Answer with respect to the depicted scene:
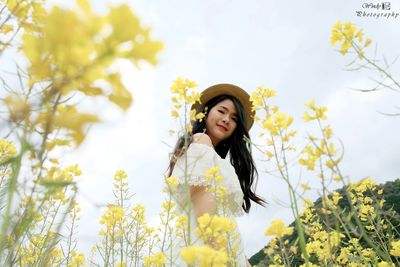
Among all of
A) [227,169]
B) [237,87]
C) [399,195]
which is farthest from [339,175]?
[399,195]

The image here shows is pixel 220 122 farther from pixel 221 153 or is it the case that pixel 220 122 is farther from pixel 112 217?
pixel 112 217

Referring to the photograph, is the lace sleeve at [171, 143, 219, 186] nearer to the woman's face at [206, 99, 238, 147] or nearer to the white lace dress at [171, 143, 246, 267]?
the white lace dress at [171, 143, 246, 267]

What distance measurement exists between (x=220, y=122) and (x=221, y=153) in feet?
1.90

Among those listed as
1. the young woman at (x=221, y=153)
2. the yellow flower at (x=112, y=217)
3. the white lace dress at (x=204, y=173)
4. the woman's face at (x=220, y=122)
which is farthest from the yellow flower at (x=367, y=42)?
the yellow flower at (x=112, y=217)

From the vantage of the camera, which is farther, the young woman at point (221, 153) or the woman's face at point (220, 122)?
the woman's face at point (220, 122)

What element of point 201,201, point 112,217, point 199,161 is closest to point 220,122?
point 199,161

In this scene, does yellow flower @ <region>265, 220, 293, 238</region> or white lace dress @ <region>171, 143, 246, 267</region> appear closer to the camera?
yellow flower @ <region>265, 220, 293, 238</region>

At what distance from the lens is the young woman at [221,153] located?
2398mm

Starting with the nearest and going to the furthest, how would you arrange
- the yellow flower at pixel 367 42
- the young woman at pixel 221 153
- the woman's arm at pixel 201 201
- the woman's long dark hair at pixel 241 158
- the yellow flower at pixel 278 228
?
the yellow flower at pixel 278 228, the yellow flower at pixel 367 42, the woman's arm at pixel 201 201, the young woman at pixel 221 153, the woman's long dark hair at pixel 241 158

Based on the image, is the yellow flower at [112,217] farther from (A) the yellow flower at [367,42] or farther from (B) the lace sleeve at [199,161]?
(A) the yellow flower at [367,42]

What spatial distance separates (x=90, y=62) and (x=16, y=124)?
0.50 feet

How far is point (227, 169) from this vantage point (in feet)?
8.77

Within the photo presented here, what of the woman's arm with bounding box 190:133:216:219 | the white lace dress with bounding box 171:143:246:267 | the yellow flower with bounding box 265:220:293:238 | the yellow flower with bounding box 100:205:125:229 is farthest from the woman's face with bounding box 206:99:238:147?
the yellow flower with bounding box 265:220:293:238

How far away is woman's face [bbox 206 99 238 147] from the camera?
296cm
